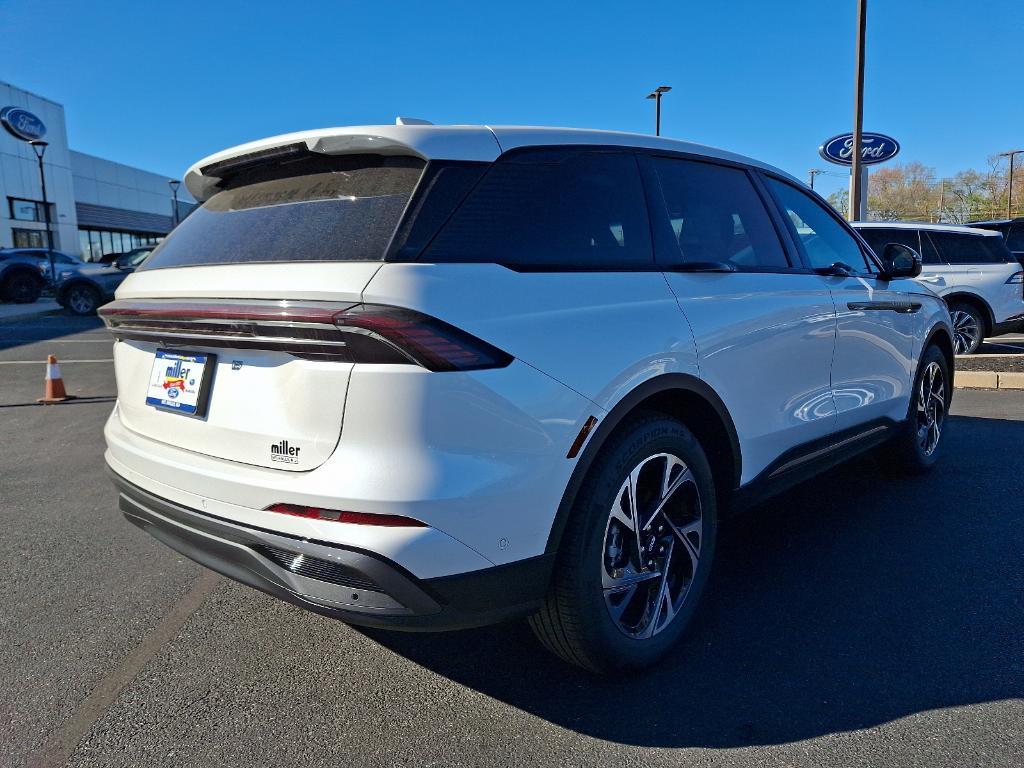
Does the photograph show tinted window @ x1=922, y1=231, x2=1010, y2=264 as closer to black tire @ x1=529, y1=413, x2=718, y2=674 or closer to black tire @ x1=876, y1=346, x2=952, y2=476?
black tire @ x1=876, y1=346, x2=952, y2=476

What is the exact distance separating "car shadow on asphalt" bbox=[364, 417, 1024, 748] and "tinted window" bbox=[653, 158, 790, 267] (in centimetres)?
140

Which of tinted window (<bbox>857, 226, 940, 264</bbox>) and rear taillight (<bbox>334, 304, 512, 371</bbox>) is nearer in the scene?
rear taillight (<bbox>334, 304, 512, 371</bbox>)

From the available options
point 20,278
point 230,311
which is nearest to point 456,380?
point 230,311

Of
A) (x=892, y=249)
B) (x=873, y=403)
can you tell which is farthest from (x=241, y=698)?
(x=892, y=249)

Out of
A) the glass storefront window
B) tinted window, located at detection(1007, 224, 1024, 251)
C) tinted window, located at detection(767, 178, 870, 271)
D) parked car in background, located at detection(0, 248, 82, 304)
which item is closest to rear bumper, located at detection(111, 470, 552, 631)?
tinted window, located at detection(767, 178, 870, 271)

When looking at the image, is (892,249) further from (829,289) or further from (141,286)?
(141,286)

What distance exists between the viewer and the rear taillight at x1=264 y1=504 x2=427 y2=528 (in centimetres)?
192

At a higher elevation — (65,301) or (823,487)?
(65,301)

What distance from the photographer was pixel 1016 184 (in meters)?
70.2

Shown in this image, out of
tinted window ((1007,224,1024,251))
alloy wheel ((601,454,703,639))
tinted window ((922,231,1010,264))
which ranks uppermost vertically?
tinted window ((1007,224,1024,251))

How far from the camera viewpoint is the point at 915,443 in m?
4.67

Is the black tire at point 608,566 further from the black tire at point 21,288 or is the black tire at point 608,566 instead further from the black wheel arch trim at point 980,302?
the black tire at point 21,288

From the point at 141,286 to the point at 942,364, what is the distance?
15.8ft

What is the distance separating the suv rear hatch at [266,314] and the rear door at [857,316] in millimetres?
2246
